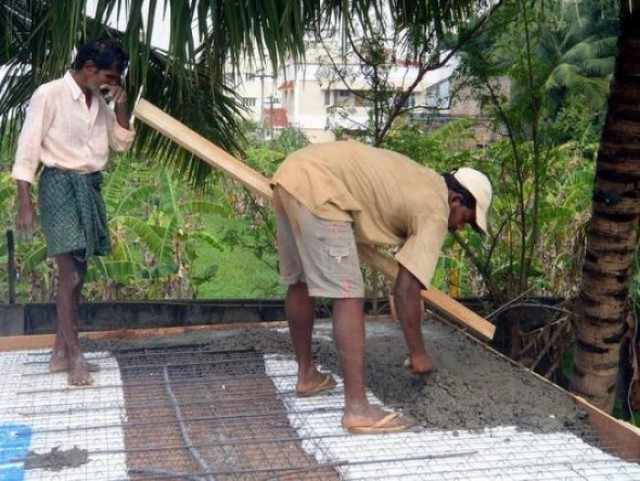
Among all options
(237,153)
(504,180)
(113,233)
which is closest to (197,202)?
(113,233)

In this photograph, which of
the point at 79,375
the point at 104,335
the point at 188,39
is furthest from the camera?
the point at 104,335

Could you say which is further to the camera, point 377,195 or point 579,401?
point 579,401

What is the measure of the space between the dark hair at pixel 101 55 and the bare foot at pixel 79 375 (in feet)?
4.34

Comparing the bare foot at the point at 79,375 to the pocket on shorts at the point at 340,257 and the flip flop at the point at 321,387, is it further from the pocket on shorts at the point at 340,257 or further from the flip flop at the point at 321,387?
the pocket on shorts at the point at 340,257

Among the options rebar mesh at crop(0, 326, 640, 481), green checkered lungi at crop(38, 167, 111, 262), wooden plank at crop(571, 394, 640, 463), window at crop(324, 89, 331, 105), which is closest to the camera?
rebar mesh at crop(0, 326, 640, 481)

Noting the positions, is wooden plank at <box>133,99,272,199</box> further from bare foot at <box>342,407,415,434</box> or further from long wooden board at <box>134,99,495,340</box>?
bare foot at <box>342,407,415,434</box>

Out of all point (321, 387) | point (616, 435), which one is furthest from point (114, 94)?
point (616, 435)

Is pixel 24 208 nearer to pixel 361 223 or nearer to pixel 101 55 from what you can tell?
pixel 101 55

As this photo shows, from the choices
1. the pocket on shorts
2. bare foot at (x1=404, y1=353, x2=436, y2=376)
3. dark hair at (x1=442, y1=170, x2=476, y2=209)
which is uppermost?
dark hair at (x1=442, y1=170, x2=476, y2=209)

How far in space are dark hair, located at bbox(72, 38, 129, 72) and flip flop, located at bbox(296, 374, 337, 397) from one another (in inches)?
66.1

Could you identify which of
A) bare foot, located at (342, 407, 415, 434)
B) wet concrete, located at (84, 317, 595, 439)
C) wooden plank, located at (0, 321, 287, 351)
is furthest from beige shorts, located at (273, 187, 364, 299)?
wooden plank, located at (0, 321, 287, 351)

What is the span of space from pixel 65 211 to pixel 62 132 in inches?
13.9

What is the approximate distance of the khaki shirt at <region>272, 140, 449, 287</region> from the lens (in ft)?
12.0

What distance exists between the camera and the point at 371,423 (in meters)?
3.58
